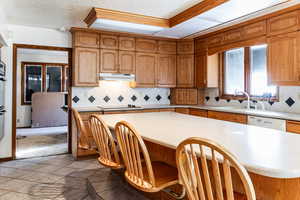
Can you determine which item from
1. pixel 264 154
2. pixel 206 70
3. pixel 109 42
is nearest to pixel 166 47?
pixel 206 70

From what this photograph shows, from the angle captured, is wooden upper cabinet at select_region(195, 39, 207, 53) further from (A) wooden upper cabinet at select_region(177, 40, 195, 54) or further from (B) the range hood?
(B) the range hood

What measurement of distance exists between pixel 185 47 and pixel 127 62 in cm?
137

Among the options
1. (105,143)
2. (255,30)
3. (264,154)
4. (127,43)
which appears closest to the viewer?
(264,154)

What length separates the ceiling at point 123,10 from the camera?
3.00 meters

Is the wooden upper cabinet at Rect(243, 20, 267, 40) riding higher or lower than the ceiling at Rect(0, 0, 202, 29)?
lower

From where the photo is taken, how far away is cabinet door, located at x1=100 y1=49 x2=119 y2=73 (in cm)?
441

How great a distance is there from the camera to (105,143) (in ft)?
6.66

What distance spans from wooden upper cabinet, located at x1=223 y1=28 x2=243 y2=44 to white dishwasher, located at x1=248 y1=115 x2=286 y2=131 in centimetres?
145

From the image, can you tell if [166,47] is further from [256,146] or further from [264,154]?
[264,154]

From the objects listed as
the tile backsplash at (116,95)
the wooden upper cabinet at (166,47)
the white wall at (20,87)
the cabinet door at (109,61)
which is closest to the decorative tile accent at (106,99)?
the tile backsplash at (116,95)

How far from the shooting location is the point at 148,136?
1678 millimetres

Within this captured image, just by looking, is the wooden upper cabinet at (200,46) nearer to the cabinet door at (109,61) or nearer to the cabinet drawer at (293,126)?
the cabinet door at (109,61)

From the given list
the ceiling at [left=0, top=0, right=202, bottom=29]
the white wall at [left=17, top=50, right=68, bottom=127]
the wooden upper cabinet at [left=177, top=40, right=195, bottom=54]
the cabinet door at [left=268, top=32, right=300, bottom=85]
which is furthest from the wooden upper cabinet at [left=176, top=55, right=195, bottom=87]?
the white wall at [left=17, top=50, right=68, bottom=127]

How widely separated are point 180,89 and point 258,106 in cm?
178
